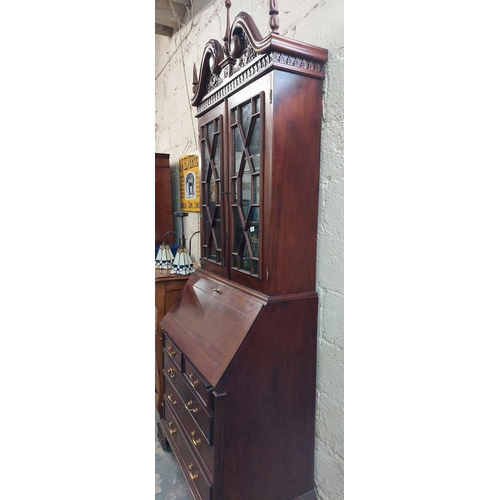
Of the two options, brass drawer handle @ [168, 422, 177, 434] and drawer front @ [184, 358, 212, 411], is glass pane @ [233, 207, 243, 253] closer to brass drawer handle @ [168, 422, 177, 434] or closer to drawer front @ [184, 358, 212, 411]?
drawer front @ [184, 358, 212, 411]

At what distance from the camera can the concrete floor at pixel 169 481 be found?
161 cm

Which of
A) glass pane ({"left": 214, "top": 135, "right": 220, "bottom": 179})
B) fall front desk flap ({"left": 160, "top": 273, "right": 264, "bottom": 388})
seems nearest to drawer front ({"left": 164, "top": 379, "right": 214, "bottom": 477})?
fall front desk flap ({"left": 160, "top": 273, "right": 264, "bottom": 388})

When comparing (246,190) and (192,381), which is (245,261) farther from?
(192,381)

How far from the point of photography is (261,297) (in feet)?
4.17

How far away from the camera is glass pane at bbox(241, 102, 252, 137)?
131cm

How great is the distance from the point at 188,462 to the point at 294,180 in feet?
4.15

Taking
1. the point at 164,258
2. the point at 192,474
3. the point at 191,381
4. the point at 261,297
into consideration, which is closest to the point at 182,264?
the point at 164,258

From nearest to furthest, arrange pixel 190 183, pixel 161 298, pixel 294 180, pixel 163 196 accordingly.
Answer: pixel 294 180, pixel 161 298, pixel 190 183, pixel 163 196

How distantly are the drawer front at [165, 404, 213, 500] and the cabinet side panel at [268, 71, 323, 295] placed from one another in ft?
2.54

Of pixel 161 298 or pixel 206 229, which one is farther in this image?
pixel 161 298

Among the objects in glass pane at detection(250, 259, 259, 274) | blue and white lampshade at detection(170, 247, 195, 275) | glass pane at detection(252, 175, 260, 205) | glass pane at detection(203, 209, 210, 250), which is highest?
glass pane at detection(252, 175, 260, 205)
